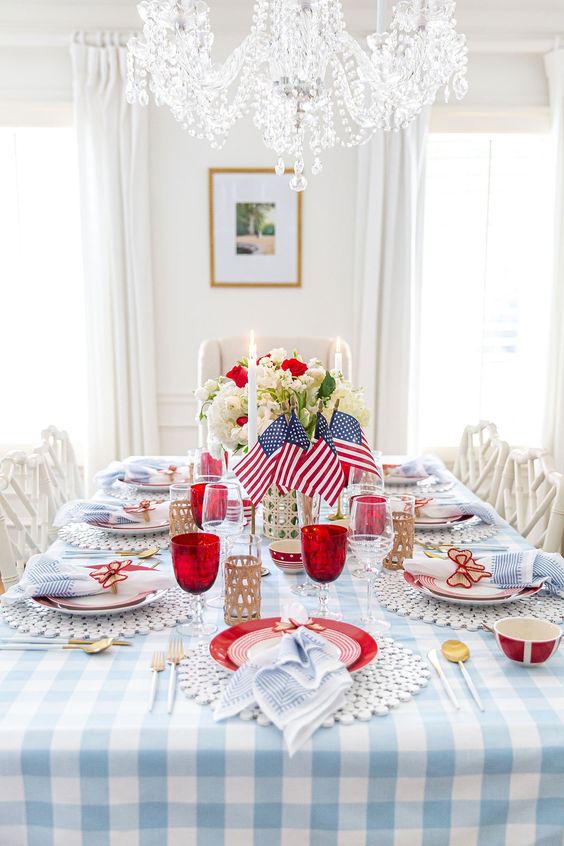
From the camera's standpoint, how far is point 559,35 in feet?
11.7

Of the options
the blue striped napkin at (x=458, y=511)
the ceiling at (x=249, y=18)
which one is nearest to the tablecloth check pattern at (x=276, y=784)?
the blue striped napkin at (x=458, y=511)

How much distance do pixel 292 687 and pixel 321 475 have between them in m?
0.56

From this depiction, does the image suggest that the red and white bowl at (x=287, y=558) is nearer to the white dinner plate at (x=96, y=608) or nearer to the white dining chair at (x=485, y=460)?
the white dinner plate at (x=96, y=608)

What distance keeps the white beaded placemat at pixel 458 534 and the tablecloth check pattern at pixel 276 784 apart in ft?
2.53

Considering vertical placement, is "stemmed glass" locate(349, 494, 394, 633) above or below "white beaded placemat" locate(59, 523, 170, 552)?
above

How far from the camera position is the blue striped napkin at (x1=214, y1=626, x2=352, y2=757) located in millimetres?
940

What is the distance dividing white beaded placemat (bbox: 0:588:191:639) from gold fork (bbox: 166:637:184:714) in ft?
0.25

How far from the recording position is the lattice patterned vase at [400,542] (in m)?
1.54

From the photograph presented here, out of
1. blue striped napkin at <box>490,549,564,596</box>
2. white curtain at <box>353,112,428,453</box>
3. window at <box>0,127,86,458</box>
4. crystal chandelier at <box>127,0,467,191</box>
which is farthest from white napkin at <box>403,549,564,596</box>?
window at <box>0,127,86,458</box>

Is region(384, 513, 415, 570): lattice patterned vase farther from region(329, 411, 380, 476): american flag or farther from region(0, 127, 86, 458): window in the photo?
region(0, 127, 86, 458): window

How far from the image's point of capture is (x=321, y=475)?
148 cm

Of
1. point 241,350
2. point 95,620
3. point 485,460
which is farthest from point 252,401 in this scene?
point 241,350

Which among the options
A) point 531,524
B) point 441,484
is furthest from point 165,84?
point 531,524

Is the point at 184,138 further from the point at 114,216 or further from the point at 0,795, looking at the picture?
the point at 0,795
